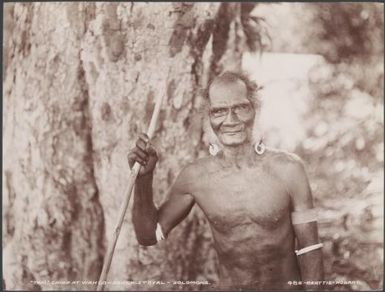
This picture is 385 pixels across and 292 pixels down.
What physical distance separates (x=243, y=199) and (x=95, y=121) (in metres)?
0.73

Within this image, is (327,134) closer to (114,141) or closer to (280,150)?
(280,150)

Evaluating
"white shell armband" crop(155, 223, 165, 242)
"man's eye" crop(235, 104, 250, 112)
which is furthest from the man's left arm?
"white shell armband" crop(155, 223, 165, 242)

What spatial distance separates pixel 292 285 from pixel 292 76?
91cm

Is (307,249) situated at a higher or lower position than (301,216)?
lower

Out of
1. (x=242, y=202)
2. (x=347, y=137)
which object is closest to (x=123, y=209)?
(x=242, y=202)

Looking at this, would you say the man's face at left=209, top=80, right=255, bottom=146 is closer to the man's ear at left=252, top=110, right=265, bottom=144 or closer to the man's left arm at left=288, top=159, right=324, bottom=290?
the man's ear at left=252, top=110, right=265, bottom=144

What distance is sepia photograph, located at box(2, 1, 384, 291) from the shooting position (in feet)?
8.32

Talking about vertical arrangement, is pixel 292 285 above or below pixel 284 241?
below

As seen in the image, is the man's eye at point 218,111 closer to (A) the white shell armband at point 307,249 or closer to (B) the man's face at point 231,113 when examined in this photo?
(B) the man's face at point 231,113

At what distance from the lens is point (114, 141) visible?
2.58m

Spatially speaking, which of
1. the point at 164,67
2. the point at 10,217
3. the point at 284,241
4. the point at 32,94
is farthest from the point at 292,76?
the point at 10,217

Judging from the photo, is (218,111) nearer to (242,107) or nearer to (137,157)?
(242,107)

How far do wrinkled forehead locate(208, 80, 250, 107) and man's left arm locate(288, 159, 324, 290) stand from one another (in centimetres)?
37

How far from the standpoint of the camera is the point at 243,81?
8.35 ft
